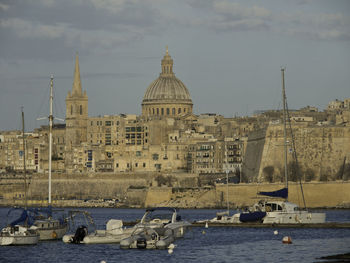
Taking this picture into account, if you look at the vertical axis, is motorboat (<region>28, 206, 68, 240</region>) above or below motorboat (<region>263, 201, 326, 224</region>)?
below

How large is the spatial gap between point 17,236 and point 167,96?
10390 cm

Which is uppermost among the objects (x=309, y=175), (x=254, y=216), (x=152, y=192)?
(x=309, y=175)

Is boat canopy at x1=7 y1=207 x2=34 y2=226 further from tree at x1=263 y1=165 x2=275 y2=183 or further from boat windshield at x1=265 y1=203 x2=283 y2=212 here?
tree at x1=263 y1=165 x2=275 y2=183

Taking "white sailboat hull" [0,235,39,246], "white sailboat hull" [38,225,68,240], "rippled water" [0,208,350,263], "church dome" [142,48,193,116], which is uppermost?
"church dome" [142,48,193,116]

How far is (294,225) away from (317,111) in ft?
279

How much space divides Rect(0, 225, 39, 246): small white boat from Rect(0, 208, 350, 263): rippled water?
336mm

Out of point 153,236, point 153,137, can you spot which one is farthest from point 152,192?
point 153,236

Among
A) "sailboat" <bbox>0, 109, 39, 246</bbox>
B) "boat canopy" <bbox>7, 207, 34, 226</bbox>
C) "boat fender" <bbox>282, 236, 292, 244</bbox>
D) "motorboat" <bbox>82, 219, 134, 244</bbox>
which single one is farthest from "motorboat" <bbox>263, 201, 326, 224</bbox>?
"sailboat" <bbox>0, 109, 39, 246</bbox>

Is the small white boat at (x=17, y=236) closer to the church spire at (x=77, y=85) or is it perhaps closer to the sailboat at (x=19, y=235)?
the sailboat at (x=19, y=235)

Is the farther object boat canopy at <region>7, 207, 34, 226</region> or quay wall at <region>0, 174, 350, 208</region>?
quay wall at <region>0, 174, 350, 208</region>

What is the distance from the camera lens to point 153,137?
13262 cm

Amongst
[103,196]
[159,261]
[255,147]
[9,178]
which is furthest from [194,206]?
[159,261]

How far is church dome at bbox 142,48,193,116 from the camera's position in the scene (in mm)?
150875

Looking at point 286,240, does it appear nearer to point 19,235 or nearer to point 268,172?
point 19,235
